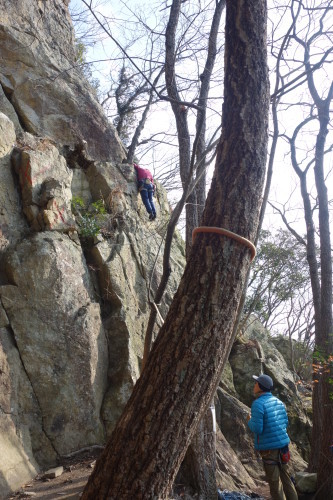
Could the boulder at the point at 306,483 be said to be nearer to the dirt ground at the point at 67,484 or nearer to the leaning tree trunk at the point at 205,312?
the dirt ground at the point at 67,484

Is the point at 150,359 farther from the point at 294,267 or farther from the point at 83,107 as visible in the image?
the point at 294,267

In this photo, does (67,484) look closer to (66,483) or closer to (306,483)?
(66,483)

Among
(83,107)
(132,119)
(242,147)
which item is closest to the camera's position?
(242,147)

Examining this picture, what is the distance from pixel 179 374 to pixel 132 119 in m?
15.2

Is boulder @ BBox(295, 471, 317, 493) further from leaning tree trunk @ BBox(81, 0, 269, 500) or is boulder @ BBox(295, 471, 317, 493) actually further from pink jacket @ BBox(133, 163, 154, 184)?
pink jacket @ BBox(133, 163, 154, 184)

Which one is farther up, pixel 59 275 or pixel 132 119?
pixel 132 119

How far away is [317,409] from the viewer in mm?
7660

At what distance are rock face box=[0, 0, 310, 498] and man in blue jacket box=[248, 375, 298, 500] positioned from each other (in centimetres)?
132

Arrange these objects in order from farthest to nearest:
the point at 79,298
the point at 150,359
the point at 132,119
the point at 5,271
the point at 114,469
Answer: the point at 132,119
the point at 79,298
the point at 5,271
the point at 150,359
the point at 114,469

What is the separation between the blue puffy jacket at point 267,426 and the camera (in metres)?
5.34

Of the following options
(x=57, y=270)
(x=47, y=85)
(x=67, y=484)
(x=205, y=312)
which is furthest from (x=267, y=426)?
(x=47, y=85)

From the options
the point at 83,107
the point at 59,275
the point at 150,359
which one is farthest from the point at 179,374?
the point at 83,107

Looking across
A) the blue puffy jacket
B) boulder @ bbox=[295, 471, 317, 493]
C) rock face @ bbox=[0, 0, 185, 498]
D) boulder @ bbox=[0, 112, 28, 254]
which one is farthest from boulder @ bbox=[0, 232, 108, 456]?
boulder @ bbox=[295, 471, 317, 493]

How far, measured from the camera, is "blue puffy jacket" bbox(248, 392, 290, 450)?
5.34 metres
